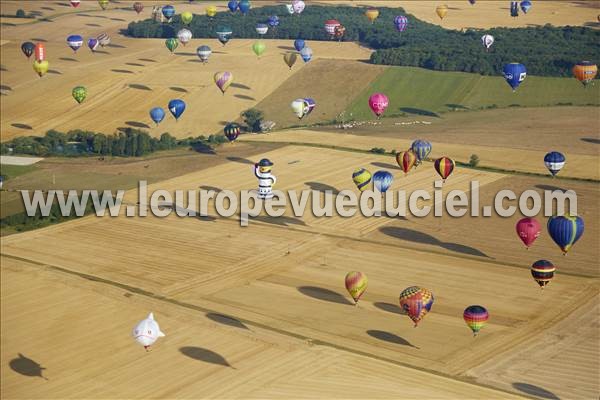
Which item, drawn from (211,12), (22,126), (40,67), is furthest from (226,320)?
(211,12)

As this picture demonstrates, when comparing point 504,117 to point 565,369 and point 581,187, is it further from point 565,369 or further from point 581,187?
point 565,369

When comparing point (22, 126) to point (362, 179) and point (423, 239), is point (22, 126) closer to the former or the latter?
point (362, 179)

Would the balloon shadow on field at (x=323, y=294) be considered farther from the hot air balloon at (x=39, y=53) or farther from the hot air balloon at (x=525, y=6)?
the hot air balloon at (x=525, y=6)

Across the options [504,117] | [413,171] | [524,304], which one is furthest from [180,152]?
[524,304]

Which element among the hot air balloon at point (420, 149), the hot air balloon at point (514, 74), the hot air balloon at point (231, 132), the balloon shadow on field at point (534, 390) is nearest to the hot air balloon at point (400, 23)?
the hot air balloon at point (514, 74)

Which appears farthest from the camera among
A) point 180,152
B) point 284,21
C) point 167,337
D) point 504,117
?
point 284,21
